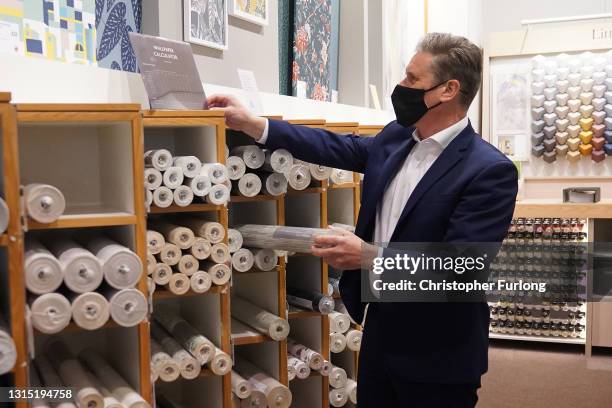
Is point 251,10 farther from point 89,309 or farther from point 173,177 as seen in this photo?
point 89,309

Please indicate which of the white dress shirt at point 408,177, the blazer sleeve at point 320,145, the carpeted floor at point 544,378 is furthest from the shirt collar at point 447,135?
the carpeted floor at point 544,378

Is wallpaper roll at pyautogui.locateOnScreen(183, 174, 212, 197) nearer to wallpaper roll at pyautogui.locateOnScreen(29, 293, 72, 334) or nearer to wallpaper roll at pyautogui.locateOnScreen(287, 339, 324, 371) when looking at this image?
wallpaper roll at pyautogui.locateOnScreen(29, 293, 72, 334)

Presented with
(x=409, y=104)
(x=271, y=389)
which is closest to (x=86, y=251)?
(x=271, y=389)

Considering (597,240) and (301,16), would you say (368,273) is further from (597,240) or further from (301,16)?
(597,240)

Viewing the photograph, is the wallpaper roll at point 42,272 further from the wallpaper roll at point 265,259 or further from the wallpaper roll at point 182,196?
the wallpaper roll at point 265,259

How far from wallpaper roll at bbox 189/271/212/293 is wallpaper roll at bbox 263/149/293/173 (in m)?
0.50

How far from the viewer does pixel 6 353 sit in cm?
153

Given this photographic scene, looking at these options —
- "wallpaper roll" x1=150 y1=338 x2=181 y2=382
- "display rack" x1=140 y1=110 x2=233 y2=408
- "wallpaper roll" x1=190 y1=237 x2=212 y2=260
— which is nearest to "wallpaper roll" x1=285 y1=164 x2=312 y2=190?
"display rack" x1=140 y1=110 x2=233 y2=408

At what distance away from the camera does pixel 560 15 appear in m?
6.21

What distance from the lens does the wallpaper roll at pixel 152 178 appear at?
2033 millimetres

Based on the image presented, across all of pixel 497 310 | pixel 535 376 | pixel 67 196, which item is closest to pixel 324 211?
pixel 67 196

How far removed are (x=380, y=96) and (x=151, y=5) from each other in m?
2.27

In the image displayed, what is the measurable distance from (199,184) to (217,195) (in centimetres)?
7

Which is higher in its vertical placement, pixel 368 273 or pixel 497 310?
pixel 368 273
